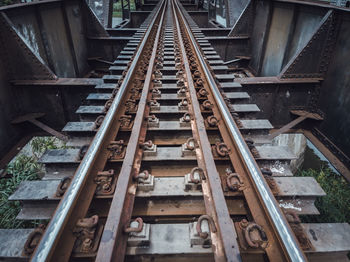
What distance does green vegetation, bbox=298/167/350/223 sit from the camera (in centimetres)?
407

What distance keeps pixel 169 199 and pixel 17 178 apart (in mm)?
5568

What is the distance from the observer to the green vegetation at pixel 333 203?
160 inches

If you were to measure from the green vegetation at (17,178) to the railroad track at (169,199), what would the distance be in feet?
8.10

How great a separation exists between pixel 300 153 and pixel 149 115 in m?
8.74

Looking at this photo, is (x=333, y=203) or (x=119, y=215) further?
(x=333, y=203)

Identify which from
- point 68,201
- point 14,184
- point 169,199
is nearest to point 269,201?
point 169,199

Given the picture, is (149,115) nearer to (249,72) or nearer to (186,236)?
(186,236)

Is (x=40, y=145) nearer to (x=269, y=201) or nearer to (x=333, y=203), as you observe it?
(x=269, y=201)

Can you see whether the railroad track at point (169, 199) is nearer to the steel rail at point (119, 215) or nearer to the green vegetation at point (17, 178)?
the steel rail at point (119, 215)

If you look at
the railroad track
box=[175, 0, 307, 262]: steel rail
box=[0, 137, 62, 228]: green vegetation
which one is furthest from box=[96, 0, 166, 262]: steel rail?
box=[0, 137, 62, 228]: green vegetation

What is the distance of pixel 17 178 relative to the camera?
5602 millimetres

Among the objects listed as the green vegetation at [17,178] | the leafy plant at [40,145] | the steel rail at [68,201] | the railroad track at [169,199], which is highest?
the steel rail at [68,201]

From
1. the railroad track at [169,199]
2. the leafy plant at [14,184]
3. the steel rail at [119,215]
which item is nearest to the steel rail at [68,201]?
the railroad track at [169,199]

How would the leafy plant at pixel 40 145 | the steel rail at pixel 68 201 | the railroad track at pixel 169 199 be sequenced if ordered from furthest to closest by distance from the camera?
the leafy plant at pixel 40 145 → the railroad track at pixel 169 199 → the steel rail at pixel 68 201
